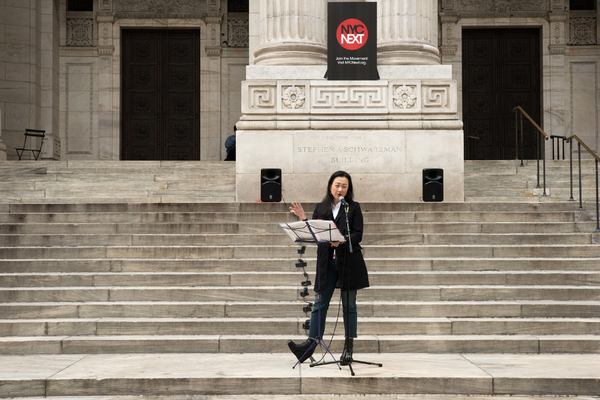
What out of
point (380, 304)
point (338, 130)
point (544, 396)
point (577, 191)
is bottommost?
point (544, 396)

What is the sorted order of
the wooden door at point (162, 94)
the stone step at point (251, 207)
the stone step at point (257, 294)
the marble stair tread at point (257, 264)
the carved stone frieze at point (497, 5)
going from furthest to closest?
the wooden door at point (162, 94) < the carved stone frieze at point (497, 5) < the stone step at point (251, 207) < the marble stair tread at point (257, 264) < the stone step at point (257, 294)

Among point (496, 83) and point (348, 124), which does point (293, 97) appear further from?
point (496, 83)

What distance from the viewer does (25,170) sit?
47.4 ft

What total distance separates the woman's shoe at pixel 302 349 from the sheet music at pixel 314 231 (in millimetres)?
1046

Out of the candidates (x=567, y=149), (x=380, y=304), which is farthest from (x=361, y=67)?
(x=567, y=149)

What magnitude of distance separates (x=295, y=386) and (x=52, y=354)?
301 centimetres

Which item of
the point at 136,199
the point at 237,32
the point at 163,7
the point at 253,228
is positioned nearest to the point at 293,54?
the point at 136,199

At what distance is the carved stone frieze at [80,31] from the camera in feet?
70.6

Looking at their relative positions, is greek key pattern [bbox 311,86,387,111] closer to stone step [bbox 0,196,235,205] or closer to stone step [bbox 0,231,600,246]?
stone step [bbox 0,196,235,205]

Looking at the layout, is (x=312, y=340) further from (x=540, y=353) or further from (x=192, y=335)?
(x=540, y=353)

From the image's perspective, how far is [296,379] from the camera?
241 inches

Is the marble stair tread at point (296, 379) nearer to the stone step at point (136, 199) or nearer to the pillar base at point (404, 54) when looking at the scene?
the stone step at point (136, 199)

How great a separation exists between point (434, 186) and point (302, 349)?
22.5 ft

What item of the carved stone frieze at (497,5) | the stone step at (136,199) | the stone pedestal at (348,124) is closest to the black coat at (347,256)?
the stone pedestal at (348,124)
